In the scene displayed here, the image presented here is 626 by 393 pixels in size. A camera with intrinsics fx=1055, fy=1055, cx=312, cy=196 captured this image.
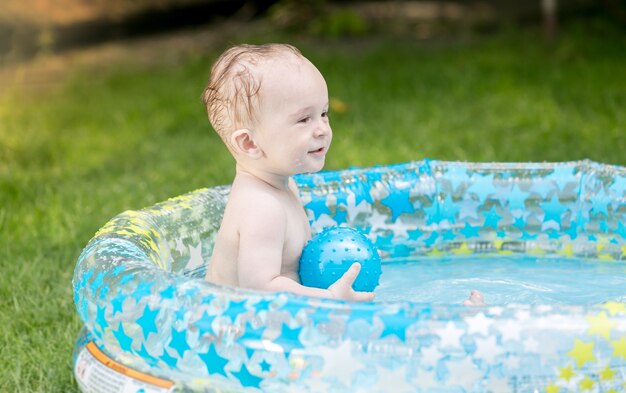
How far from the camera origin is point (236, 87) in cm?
259

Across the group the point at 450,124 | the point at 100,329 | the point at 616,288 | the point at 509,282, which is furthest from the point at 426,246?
the point at 450,124

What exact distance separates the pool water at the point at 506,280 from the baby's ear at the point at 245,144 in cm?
76

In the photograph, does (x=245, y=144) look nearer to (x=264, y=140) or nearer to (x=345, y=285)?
(x=264, y=140)

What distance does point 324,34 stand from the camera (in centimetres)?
834

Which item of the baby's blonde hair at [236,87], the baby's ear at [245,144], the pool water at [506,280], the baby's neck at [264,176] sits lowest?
the pool water at [506,280]

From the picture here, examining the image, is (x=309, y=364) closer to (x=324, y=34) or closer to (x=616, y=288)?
(x=616, y=288)

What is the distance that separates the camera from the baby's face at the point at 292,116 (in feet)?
8.42

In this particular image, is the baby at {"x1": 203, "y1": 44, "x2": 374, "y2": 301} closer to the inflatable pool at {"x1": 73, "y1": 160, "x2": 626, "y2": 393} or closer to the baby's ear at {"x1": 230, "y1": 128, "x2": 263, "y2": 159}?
the baby's ear at {"x1": 230, "y1": 128, "x2": 263, "y2": 159}

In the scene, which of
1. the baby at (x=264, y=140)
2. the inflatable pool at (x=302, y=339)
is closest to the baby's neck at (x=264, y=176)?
the baby at (x=264, y=140)

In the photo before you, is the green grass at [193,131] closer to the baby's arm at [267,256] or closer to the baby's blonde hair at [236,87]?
the baby's arm at [267,256]

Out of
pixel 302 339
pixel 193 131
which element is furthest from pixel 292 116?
pixel 193 131

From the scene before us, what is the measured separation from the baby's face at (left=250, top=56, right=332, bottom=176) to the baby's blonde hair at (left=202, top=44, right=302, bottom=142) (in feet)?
0.09

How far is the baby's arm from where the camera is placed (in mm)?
2502

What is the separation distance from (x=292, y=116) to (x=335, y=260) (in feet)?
1.28
